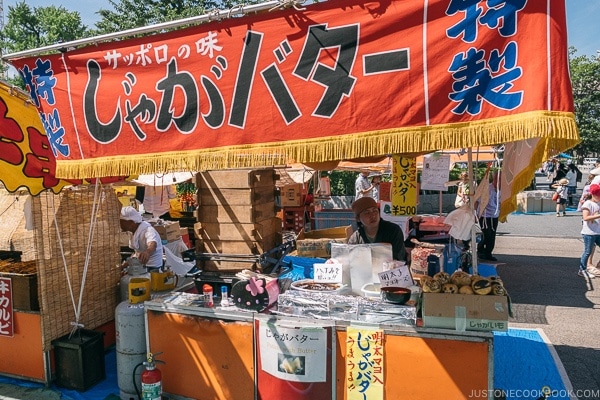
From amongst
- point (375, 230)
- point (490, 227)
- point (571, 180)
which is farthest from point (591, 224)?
point (571, 180)

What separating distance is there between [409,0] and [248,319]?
2945mm

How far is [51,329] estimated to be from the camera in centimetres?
452

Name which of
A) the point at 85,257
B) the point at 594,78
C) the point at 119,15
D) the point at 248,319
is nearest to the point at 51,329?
the point at 85,257

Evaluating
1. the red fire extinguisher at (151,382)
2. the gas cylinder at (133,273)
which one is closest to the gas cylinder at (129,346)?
the red fire extinguisher at (151,382)

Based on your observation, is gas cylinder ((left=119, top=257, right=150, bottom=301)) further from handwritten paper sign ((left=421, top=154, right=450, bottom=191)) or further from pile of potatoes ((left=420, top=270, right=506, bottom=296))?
handwritten paper sign ((left=421, top=154, right=450, bottom=191))

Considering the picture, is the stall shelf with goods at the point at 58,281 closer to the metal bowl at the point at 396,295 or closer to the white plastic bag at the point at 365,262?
the white plastic bag at the point at 365,262

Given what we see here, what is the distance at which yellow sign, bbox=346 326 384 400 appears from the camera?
127 inches

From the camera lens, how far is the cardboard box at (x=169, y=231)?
8766 mm

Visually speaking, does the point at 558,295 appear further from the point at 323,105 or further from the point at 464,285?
the point at 323,105

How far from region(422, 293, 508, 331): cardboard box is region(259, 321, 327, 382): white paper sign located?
2.99 ft

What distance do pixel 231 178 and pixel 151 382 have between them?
3262 mm

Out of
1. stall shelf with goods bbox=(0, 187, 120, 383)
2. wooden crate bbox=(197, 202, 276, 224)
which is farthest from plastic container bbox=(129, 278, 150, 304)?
wooden crate bbox=(197, 202, 276, 224)

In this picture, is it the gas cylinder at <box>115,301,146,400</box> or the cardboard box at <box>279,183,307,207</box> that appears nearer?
the gas cylinder at <box>115,301,146,400</box>

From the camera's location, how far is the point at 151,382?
3.69 metres
